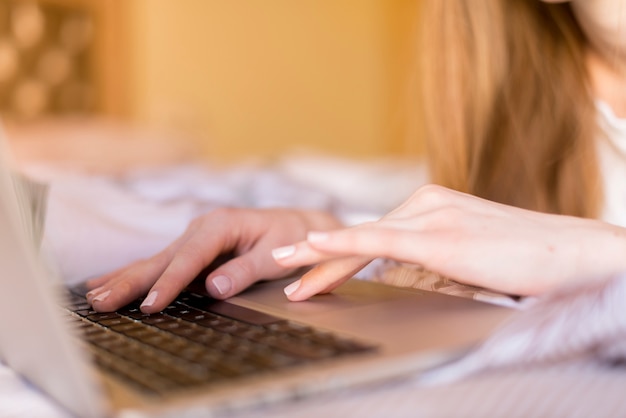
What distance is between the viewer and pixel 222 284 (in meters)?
0.61

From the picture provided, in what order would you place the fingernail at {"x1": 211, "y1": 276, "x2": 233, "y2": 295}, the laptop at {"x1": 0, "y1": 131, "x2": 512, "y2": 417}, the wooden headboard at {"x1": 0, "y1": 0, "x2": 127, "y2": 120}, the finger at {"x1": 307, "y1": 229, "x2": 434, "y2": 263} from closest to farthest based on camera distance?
the laptop at {"x1": 0, "y1": 131, "x2": 512, "y2": 417}
the finger at {"x1": 307, "y1": 229, "x2": 434, "y2": 263}
the fingernail at {"x1": 211, "y1": 276, "x2": 233, "y2": 295}
the wooden headboard at {"x1": 0, "y1": 0, "x2": 127, "y2": 120}

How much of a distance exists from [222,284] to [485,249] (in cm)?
23

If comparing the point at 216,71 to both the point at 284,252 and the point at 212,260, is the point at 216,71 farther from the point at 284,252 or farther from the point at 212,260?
the point at 284,252

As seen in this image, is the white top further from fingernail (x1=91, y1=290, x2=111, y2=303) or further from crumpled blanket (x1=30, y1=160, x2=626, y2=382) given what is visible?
fingernail (x1=91, y1=290, x2=111, y2=303)

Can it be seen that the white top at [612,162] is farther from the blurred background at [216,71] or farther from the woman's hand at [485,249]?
the blurred background at [216,71]

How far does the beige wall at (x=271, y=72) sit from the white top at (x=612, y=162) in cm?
228

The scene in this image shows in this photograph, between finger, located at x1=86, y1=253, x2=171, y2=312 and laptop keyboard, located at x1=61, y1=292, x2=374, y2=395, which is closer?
laptop keyboard, located at x1=61, y1=292, x2=374, y2=395

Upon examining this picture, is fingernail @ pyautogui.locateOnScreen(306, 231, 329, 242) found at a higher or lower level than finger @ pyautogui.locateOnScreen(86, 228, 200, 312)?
higher

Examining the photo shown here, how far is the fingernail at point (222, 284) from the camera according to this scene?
61 cm

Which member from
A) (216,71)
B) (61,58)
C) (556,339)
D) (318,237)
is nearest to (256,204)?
(318,237)

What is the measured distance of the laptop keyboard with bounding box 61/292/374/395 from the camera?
0.37m

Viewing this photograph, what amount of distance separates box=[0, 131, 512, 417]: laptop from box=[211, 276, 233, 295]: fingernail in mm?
73

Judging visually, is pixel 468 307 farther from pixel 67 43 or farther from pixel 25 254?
pixel 67 43

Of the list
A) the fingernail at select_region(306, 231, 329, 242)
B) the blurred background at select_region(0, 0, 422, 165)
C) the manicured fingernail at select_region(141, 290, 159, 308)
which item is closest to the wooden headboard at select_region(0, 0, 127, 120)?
the blurred background at select_region(0, 0, 422, 165)
